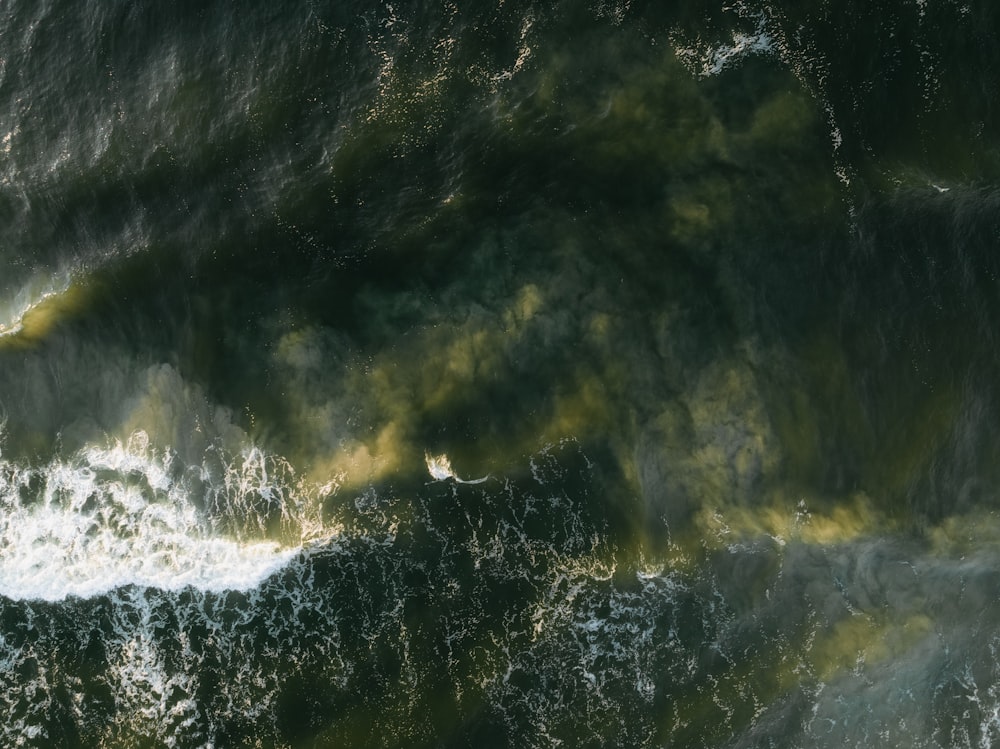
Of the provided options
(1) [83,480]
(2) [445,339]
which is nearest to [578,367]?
(2) [445,339]

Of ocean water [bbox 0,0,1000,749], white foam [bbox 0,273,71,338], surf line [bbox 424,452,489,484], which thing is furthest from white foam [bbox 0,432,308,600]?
surf line [bbox 424,452,489,484]

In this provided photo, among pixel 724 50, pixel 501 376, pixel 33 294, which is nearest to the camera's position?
pixel 724 50

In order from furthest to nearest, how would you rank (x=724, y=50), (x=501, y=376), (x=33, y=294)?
(x=33, y=294) → (x=501, y=376) → (x=724, y=50)

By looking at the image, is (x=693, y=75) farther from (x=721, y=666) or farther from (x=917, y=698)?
(x=917, y=698)

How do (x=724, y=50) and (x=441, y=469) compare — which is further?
(x=441, y=469)

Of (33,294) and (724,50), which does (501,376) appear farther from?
(33,294)

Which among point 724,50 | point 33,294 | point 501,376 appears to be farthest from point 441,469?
point 724,50

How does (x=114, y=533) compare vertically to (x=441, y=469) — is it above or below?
above
